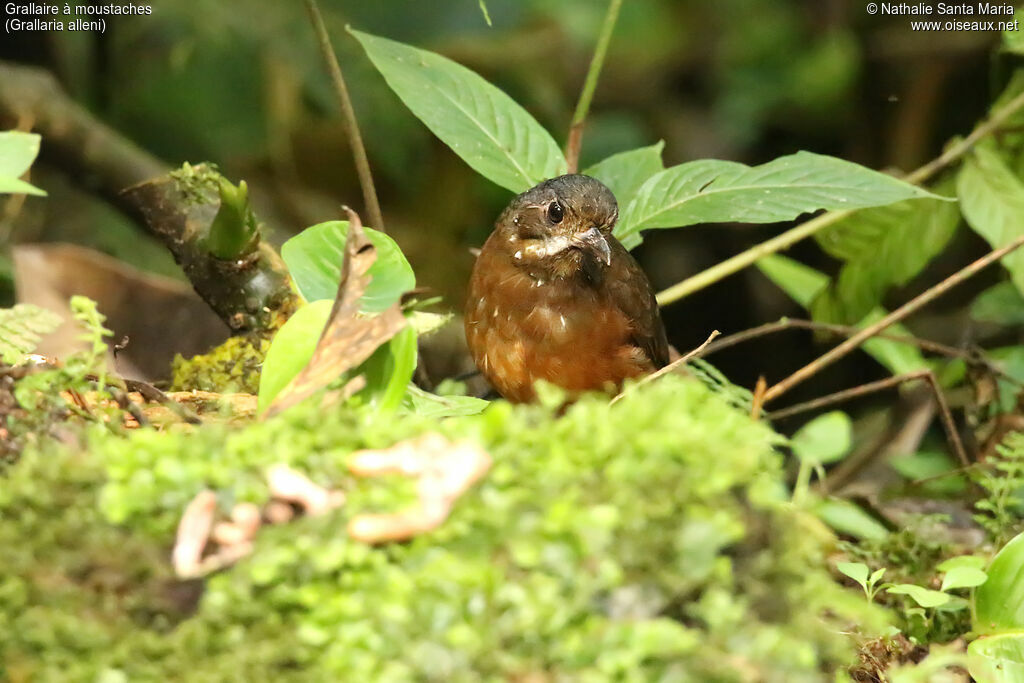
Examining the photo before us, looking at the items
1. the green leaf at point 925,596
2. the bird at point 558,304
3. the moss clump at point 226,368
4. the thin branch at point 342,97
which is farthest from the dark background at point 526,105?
the green leaf at point 925,596

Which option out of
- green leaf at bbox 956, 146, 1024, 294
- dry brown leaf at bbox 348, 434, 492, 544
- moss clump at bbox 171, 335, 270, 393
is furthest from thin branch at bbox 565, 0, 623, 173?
dry brown leaf at bbox 348, 434, 492, 544

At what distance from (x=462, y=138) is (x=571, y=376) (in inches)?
30.7

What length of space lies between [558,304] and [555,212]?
28 centimetres

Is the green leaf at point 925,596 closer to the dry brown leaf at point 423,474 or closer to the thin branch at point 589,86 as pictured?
the dry brown leaf at point 423,474

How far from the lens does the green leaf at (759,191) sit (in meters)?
2.76

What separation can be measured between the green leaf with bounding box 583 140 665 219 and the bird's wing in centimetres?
16

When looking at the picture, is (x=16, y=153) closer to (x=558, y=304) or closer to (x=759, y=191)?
(x=558, y=304)

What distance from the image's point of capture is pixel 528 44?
270 inches

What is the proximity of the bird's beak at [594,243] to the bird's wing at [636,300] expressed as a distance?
86mm

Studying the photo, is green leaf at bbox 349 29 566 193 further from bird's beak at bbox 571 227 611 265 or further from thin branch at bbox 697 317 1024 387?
thin branch at bbox 697 317 1024 387

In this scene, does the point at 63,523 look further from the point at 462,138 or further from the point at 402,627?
the point at 462,138

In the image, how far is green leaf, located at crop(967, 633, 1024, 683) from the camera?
2.21 metres

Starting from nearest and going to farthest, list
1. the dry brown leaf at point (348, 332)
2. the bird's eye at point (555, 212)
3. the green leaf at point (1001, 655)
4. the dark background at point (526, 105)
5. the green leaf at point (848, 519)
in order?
the dry brown leaf at point (348, 332) → the green leaf at point (1001, 655) → the green leaf at point (848, 519) → the bird's eye at point (555, 212) → the dark background at point (526, 105)

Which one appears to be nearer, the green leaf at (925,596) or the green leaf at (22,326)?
the green leaf at (22,326)
